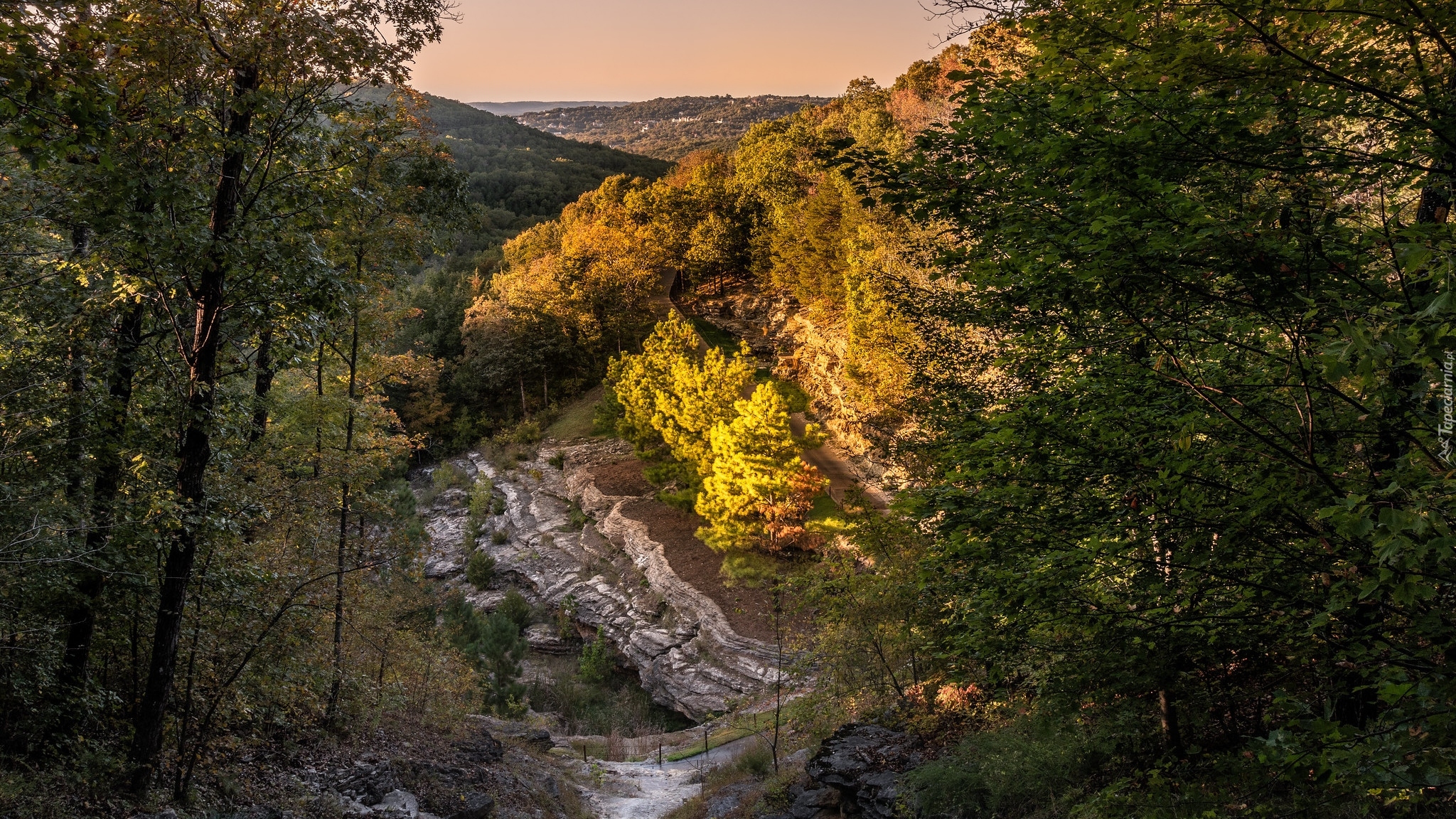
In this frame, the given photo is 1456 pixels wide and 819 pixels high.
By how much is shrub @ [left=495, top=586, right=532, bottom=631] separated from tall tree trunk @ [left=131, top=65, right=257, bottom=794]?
24840 millimetres

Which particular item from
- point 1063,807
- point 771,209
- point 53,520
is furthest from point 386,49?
point 771,209

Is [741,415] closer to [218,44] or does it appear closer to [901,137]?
[901,137]

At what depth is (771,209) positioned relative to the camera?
46.6m

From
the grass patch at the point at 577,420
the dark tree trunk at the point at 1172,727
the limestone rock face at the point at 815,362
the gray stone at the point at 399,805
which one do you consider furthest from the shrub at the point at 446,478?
the dark tree trunk at the point at 1172,727

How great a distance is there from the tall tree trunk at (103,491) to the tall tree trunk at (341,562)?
3.25 m

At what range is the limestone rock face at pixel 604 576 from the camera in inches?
993

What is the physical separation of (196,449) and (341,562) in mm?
6769

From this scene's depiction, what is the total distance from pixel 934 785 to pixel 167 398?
10871 mm

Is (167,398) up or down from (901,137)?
down

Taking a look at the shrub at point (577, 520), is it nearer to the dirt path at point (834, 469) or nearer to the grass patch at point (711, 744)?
the dirt path at point (834, 469)

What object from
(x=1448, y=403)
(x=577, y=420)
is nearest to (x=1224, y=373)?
(x=1448, y=403)

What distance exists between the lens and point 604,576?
32031 millimetres

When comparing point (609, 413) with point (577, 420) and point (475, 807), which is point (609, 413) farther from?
point (475, 807)

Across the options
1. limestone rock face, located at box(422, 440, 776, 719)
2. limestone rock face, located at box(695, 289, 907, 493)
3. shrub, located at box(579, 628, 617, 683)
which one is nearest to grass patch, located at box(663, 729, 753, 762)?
limestone rock face, located at box(422, 440, 776, 719)
